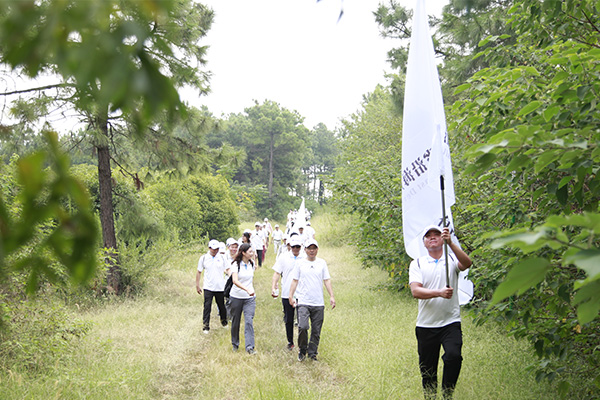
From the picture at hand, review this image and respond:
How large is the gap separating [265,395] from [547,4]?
A: 4.87 meters

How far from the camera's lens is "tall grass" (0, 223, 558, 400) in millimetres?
5895

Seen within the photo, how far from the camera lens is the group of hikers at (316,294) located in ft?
16.4

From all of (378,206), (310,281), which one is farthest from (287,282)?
(378,206)

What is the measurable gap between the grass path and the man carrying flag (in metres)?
0.93

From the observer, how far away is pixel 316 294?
7.82 meters

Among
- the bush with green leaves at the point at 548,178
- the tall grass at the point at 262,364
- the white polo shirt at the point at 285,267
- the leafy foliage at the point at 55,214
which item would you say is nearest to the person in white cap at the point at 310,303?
the tall grass at the point at 262,364

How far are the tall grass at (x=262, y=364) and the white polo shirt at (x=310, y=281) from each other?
37.3 inches

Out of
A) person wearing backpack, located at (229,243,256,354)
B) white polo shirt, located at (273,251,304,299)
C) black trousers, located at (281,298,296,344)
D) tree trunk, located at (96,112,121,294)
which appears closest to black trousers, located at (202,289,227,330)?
white polo shirt, located at (273,251,304,299)

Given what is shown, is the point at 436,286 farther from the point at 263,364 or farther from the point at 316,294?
the point at 263,364

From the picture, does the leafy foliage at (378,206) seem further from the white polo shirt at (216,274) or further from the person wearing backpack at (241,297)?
the white polo shirt at (216,274)

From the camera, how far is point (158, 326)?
398 inches

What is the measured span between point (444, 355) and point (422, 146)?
2095 millimetres

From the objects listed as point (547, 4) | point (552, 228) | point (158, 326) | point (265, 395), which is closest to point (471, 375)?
point (265, 395)

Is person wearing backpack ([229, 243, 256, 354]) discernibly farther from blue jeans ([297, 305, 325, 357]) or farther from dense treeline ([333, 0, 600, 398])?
dense treeline ([333, 0, 600, 398])
